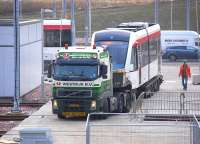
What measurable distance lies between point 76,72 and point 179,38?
41747 mm

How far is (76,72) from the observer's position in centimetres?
2997

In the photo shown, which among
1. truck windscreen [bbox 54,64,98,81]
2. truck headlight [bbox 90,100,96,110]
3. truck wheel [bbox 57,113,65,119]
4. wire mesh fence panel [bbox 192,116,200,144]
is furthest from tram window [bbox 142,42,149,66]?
wire mesh fence panel [bbox 192,116,200,144]

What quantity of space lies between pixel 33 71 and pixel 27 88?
2.21 m

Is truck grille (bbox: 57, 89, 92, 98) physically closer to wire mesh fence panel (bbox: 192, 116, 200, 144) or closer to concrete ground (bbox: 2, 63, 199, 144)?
concrete ground (bbox: 2, 63, 199, 144)

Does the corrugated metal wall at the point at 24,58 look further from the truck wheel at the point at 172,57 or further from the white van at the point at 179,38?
the truck wheel at the point at 172,57

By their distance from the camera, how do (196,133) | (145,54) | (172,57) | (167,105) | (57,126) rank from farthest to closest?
(172,57) < (145,54) < (167,105) < (57,126) < (196,133)

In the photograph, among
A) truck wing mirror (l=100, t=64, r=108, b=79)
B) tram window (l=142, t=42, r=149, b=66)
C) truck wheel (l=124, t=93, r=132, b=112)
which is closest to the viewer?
truck wing mirror (l=100, t=64, r=108, b=79)

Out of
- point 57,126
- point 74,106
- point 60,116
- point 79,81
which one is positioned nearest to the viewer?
point 57,126

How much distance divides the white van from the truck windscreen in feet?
132

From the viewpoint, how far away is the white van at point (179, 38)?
2744 inches

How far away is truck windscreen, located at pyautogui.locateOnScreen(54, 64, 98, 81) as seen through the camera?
29.9 m

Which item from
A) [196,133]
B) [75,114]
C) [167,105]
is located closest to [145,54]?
[167,105]

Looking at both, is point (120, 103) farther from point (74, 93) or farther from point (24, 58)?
point (24, 58)

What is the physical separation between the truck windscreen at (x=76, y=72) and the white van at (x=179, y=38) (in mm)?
40116
